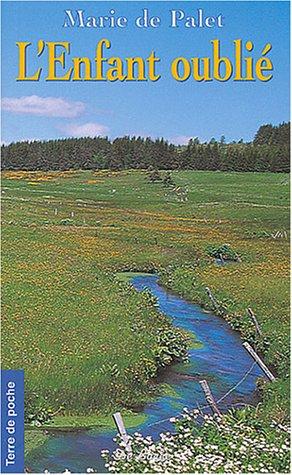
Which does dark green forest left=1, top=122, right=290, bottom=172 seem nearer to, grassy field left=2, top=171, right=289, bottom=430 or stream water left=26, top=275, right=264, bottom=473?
grassy field left=2, top=171, right=289, bottom=430

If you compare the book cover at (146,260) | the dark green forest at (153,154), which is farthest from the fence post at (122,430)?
the dark green forest at (153,154)

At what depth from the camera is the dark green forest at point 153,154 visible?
8.38 metres

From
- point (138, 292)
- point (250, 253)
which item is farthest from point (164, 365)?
point (250, 253)

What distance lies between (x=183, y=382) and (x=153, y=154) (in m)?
2.31

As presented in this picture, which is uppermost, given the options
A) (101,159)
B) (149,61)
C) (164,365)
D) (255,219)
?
(149,61)

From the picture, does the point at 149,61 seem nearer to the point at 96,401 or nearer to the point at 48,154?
the point at 48,154

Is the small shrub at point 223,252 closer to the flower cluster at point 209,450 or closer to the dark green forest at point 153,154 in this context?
the dark green forest at point 153,154

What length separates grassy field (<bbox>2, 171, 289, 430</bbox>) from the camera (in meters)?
8.25

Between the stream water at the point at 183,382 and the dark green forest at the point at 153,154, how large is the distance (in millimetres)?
1256

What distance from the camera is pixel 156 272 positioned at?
8.97m

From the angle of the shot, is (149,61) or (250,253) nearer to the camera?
(149,61)

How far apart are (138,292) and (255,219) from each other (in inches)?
56.5

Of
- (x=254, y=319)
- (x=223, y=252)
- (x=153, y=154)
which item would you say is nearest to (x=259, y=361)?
(x=254, y=319)

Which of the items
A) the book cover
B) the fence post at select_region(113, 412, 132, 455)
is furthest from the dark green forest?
the fence post at select_region(113, 412, 132, 455)
